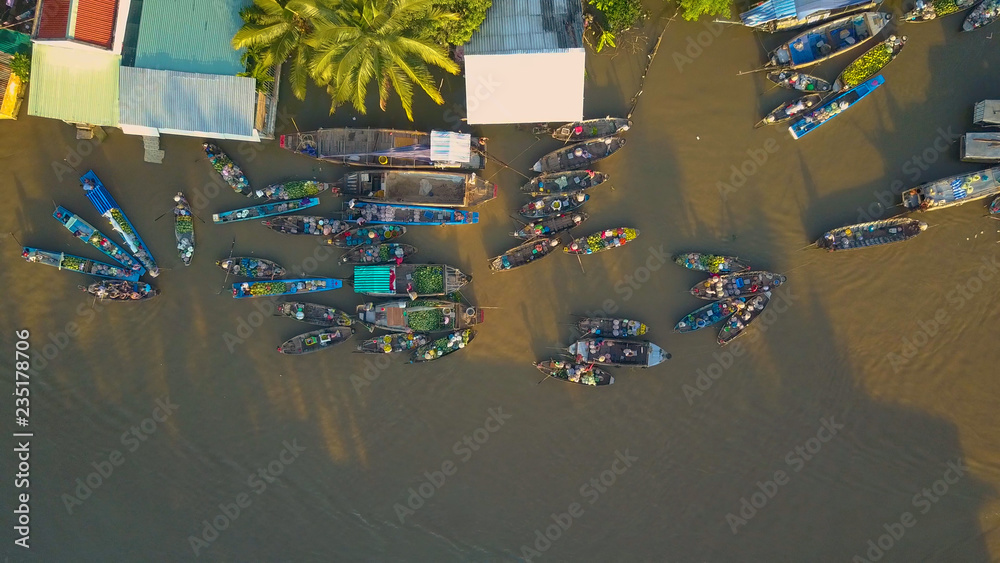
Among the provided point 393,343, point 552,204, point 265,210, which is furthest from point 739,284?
point 265,210

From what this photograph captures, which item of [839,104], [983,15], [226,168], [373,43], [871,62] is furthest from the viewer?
[226,168]

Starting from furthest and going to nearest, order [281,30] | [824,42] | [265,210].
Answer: [265,210] → [824,42] → [281,30]

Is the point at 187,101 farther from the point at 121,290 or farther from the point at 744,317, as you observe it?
the point at 744,317

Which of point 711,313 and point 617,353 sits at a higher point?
point 711,313

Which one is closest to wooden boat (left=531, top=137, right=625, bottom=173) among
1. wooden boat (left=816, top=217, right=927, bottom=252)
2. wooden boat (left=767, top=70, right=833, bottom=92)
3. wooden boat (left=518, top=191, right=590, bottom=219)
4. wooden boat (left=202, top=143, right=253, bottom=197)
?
wooden boat (left=518, top=191, right=590, bottom=219)

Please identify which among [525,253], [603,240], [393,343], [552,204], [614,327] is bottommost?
[393,343]

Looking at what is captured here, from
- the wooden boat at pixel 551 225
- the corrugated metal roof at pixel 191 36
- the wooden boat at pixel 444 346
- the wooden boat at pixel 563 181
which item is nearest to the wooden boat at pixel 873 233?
the wooden boat at pixel 563 181

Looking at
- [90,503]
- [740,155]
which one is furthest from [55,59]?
[740,155]

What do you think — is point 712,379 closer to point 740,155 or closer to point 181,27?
point 740,155
